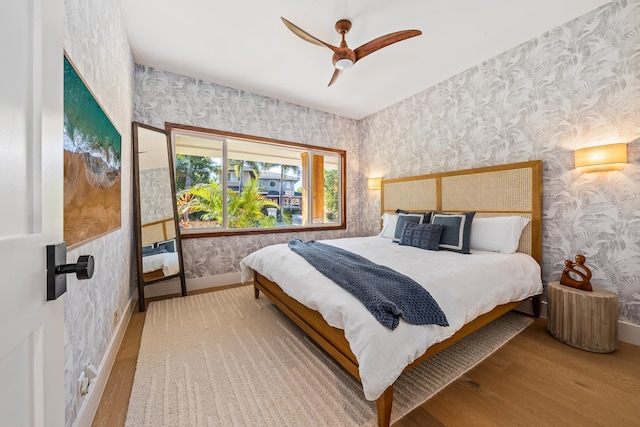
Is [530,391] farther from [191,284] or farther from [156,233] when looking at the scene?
[156,233]

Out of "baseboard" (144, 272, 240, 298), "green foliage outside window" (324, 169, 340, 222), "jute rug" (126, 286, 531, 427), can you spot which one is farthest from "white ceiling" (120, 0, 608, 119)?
"jute rug" (126, 286, 531, 427)

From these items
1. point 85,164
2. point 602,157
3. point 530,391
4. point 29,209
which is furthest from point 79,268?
point 602,157

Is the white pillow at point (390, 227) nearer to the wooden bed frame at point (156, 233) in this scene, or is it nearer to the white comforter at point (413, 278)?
the white comforter at point (413, 278)

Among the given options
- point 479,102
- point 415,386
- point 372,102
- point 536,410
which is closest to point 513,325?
point 536,410

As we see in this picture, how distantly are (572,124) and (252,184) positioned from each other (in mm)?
3809

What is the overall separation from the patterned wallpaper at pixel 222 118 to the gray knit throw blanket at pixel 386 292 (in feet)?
6.56

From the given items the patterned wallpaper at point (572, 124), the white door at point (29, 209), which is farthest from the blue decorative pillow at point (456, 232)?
the white door at point (29, 209)

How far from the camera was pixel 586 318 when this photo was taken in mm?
1969

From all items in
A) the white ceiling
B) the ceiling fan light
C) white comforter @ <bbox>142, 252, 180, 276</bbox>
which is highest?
the white ceiling

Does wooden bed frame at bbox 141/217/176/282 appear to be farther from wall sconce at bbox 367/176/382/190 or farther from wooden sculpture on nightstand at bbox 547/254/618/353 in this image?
wooden sculpture on nightstand at bbox 547/254/618/353

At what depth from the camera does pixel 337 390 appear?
1553 millimetres

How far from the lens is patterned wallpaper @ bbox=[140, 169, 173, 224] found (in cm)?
290

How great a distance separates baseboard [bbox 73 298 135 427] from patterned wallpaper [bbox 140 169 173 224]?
1.15 metres

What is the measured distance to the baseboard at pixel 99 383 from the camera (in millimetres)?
1245
